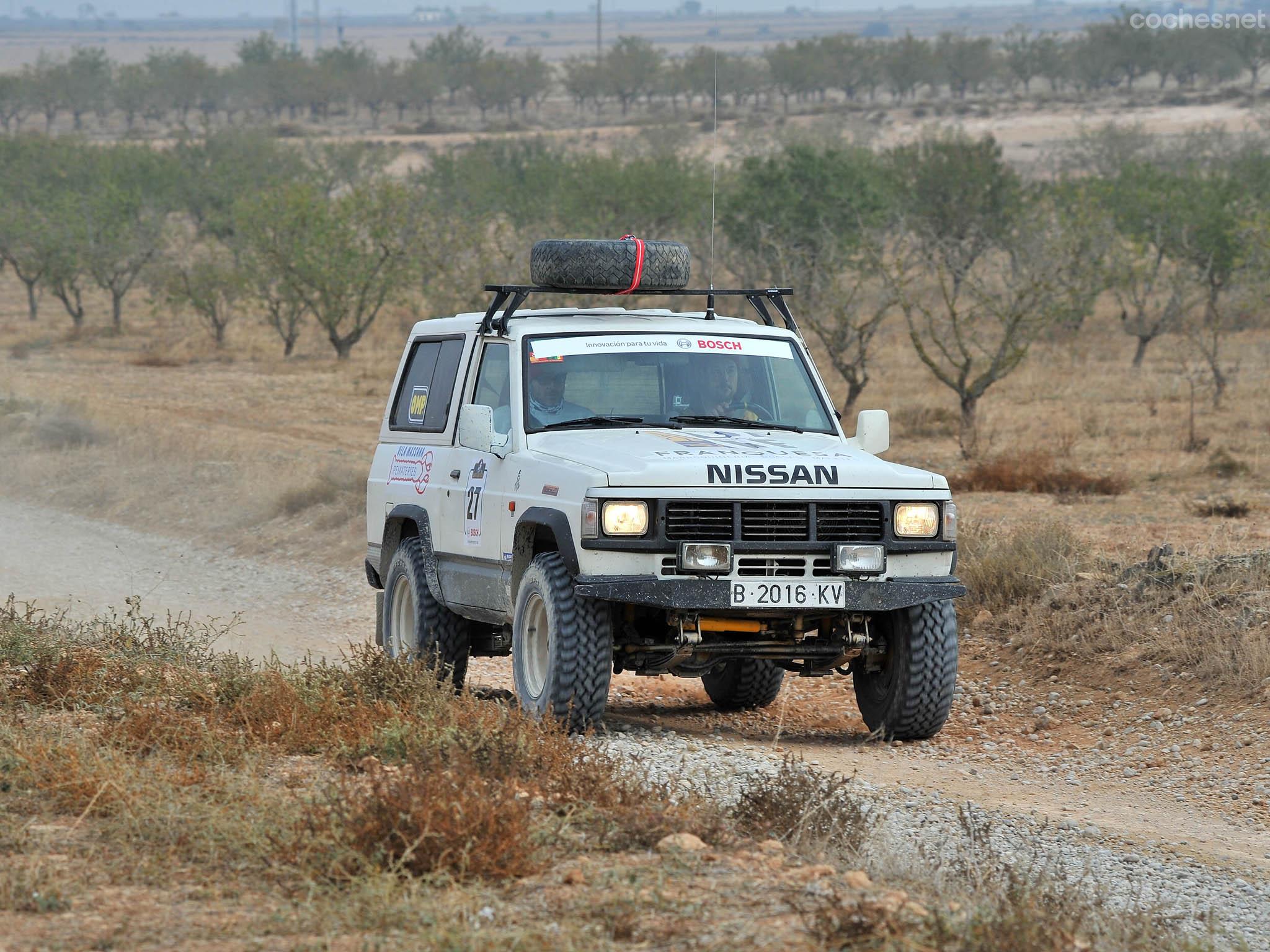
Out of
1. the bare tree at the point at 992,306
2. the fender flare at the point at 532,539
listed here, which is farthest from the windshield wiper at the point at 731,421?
the bare tree at the point at 992,306

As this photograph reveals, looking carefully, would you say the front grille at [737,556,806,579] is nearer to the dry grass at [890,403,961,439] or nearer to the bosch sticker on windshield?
the bosch sticker on windshield

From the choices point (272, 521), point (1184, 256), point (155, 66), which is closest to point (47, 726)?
point (272, 521)

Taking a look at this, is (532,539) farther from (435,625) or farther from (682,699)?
(682,699)

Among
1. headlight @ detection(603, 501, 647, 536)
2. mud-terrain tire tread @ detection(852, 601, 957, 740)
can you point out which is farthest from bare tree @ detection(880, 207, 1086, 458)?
headlight @ detection(603, 501, 647, 536)

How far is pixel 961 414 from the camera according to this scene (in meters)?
22.2

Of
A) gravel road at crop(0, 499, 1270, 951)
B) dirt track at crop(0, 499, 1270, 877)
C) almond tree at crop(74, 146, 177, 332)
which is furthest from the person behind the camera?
almond tree at crop(74, 146, 177, 332)

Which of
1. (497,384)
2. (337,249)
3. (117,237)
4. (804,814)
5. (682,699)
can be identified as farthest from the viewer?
(117,237)

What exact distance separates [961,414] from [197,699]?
16542mm

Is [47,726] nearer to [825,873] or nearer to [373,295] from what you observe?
[825,873]

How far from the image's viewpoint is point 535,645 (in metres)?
7.69

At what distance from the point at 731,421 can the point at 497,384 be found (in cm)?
124

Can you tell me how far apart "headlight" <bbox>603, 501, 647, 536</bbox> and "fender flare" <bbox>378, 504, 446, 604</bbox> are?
1.98m

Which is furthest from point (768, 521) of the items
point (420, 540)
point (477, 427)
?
point (420, 540)

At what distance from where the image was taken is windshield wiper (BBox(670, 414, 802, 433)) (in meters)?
8.03
